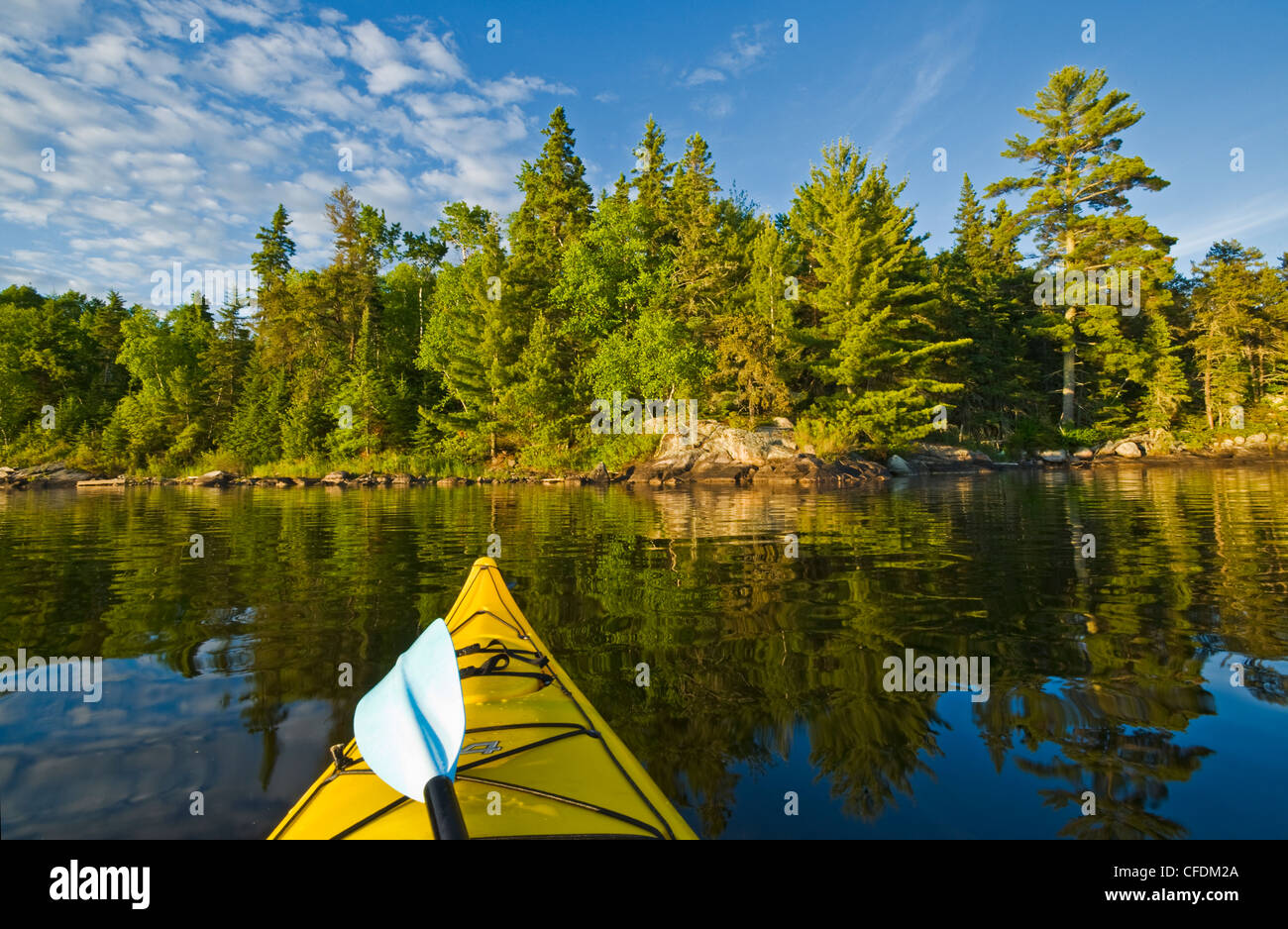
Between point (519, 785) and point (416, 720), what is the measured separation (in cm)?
48

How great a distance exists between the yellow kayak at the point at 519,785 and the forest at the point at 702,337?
89.7 feet

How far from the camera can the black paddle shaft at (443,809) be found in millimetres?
1780

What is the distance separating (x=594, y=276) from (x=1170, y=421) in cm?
3933

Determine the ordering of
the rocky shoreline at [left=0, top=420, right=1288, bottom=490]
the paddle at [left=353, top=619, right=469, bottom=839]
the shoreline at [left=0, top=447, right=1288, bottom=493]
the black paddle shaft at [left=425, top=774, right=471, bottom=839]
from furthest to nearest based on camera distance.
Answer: the rocky shoreline at [left=0, top=420, right=1288, bottom=490], the shoreline at [left=0, top=447, right=1288, bottom=493], the paddle at [left=353, top=619, right=469, bottom=839], the black paddle shaft at [left=425, top=774, right=471, bottom=839]

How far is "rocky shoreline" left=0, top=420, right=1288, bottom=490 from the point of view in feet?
89.3

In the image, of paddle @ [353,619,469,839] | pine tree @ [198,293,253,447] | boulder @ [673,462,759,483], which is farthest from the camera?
pine tree @ [198,293,253,447]

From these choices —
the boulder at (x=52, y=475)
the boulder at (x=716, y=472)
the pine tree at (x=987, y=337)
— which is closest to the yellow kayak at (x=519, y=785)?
the boulder at (x=716, y=472)

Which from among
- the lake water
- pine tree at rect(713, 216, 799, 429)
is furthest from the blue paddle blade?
pine tree at rect(713, 216, 799, 429)

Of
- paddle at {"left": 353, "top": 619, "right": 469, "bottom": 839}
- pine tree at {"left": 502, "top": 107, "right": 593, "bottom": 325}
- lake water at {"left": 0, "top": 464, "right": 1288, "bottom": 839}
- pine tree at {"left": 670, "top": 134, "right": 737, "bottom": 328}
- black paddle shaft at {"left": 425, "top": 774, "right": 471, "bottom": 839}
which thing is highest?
pine tree at {"left": 502, "top": 107, "right": 593, "bottom": 325}

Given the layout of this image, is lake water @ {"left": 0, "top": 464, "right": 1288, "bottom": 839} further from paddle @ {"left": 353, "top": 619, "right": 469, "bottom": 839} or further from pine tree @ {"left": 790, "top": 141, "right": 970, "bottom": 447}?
pine tree @ {"left": 790, "top": 141, "right": 970, "bottom": 447}

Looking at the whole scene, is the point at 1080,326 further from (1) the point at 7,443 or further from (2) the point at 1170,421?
(1) the point at 7,443

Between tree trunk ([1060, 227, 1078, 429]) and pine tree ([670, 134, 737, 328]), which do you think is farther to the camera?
tree trunk ([1060, 227, 1078, 429])

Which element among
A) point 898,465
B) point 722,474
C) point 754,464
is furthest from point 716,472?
point 898,465

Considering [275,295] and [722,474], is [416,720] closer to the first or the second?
[722,474]
